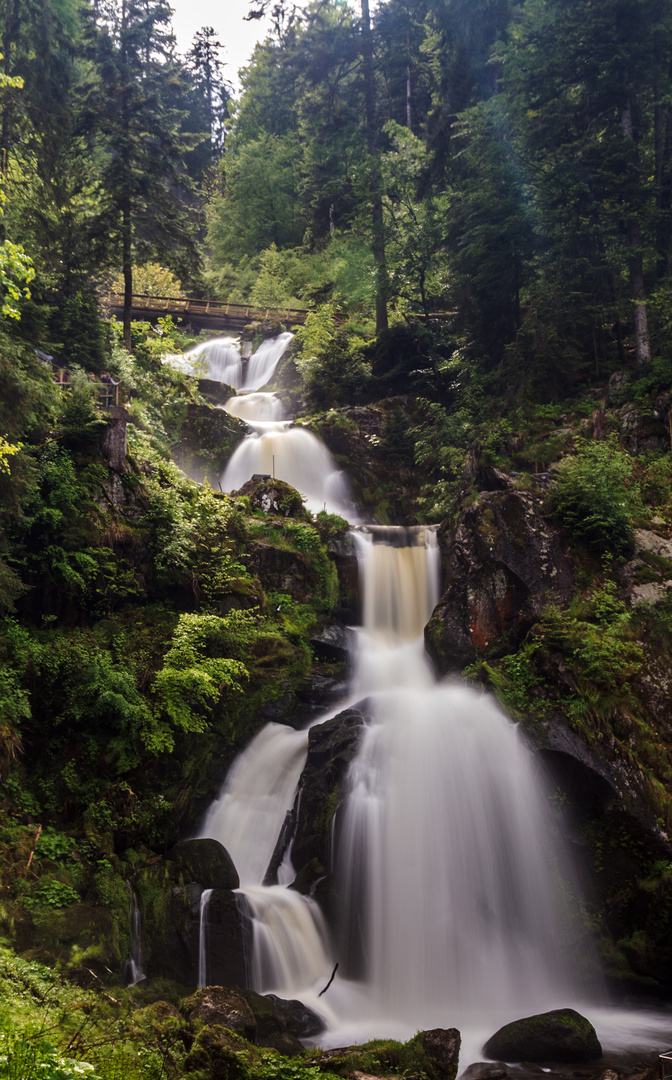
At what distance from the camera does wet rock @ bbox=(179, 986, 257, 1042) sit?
6.28 metres

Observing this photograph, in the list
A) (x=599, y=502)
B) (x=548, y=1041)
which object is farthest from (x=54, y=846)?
(x=599, y=502)

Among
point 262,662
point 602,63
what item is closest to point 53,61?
point 602,63

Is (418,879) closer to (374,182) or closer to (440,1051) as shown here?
(440,1051)

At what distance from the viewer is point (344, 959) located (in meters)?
8.60

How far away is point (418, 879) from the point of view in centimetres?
909

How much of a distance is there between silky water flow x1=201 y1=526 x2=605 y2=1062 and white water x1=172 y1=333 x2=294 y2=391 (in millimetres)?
19270

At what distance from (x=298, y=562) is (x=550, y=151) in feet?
47.0

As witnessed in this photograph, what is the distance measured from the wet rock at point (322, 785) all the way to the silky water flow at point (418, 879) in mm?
185

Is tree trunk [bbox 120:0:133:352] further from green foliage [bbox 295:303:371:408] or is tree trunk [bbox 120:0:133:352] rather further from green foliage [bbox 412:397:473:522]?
→ green foliage [bbox 412:397:473:522]

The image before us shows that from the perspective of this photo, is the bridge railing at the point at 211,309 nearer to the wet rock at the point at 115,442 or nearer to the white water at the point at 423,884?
the wet rock at the point at 115,442

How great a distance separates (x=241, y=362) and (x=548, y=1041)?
26.4 m

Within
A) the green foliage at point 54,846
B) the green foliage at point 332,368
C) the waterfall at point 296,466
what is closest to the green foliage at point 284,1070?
the green foliage at point 54,846

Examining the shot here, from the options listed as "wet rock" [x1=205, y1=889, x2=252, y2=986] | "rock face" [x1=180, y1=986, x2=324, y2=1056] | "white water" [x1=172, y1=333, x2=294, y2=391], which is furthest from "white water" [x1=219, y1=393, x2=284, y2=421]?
"rock face" [x1=180, y1=986, x2=324, y2=1056]

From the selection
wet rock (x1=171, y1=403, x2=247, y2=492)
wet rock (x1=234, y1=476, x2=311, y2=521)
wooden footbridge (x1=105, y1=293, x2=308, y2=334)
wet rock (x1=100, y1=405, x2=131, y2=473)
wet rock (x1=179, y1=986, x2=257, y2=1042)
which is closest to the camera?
wet rock (x1=179, y1=986, x2=257, y2=1042)
